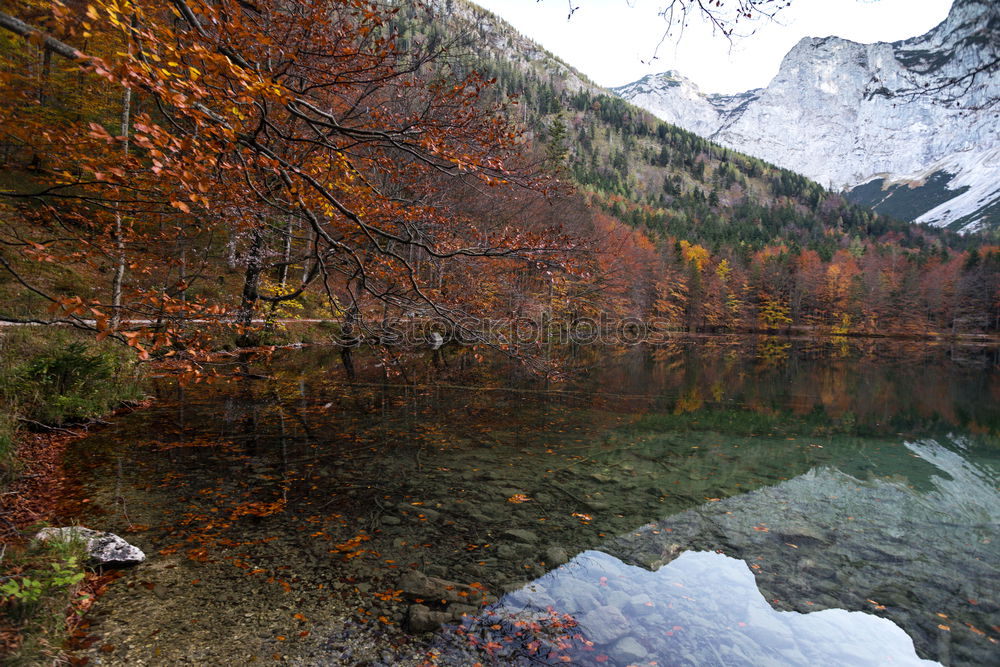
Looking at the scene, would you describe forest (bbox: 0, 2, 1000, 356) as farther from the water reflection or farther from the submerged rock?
the water reflection

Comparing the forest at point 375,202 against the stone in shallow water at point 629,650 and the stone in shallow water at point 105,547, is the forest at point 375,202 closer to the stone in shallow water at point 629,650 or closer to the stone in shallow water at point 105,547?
the stone in shallow water at point 105,547

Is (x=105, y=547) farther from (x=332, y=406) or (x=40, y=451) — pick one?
(x=332, y=406)

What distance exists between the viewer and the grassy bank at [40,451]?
3375 mm

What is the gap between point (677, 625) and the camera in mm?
4871

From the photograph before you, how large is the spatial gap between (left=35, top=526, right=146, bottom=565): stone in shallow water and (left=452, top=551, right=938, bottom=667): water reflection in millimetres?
3611

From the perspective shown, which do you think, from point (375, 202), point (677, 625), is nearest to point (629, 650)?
point (677, 625)

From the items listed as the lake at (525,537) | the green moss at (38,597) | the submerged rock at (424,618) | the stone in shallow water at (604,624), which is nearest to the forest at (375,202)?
the green moss at (38,597)

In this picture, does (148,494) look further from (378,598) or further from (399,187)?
(399,187)

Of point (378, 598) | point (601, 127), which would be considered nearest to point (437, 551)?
point (378, 598)

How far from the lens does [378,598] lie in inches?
190

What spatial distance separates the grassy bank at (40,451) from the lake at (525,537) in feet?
1.34

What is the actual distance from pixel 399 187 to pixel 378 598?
18.4 metres

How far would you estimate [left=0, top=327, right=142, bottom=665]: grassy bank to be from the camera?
133 inches

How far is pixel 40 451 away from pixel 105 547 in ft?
14.7
